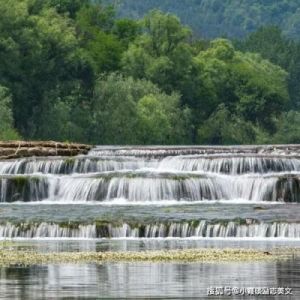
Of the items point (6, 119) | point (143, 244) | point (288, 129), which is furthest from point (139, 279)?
point (288, 129)

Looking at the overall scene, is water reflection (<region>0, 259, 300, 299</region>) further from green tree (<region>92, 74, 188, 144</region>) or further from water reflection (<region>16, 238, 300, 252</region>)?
green tree (<region>92, 74, 188, 144</region>)

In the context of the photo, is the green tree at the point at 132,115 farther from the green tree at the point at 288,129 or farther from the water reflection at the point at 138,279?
the water reflection at the point at 138,279

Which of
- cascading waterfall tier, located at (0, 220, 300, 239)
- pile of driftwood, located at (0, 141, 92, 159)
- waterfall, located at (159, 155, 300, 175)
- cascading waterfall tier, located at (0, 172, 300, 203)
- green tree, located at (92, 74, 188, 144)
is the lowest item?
green tree, located at (92, 74, 188, 144)

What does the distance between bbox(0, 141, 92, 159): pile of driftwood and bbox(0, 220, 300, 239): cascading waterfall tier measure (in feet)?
85.8

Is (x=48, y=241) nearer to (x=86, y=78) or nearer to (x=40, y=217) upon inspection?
(x=40, y=217)

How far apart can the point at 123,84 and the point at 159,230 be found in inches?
3087

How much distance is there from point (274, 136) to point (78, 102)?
2147 centimetres

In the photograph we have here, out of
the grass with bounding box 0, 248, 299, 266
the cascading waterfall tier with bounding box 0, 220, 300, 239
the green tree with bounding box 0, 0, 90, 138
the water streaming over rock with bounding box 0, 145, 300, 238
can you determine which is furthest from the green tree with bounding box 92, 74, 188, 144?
the grass with bounding box 0, 248, 299, 266

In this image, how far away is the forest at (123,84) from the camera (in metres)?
129

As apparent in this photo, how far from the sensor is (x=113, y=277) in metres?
38.5

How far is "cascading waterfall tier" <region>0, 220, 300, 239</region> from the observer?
54969mm

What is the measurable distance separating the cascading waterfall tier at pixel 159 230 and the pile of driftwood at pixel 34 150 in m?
26.1

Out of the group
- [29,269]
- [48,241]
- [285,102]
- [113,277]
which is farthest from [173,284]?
[285,102]

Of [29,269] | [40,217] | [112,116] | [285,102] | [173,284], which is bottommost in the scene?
[285,102]
